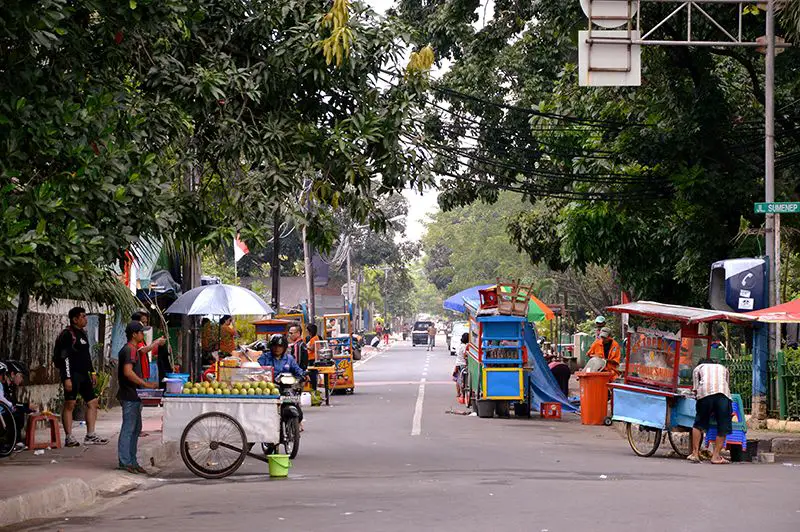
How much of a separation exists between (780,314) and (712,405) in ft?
8.58

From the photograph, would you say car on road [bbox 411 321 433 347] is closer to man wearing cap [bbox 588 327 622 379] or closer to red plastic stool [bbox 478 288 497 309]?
red plastic stool [bbox 478 288 497 309]

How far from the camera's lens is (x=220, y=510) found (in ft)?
38.7

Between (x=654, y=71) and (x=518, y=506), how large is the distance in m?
17.9

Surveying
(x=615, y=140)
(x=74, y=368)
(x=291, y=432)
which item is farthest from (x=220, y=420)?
(x=615, y=140)

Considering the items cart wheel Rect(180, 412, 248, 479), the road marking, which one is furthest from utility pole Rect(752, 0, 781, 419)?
the road marking

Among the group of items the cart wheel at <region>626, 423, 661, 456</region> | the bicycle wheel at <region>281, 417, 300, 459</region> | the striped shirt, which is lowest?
the cart wheel at <region>626, 423, 661, 456</region>

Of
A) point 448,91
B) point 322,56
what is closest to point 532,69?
point 448,91

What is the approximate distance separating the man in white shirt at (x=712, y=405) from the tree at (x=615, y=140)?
31.1 feet

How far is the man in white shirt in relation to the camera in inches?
676

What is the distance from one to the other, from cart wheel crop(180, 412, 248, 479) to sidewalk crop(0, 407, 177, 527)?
0.66 meters

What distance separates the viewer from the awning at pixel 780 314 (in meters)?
18.8

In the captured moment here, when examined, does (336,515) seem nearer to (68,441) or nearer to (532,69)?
(68,441)

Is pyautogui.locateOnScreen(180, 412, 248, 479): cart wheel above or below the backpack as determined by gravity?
below

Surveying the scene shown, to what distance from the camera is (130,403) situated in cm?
1545
